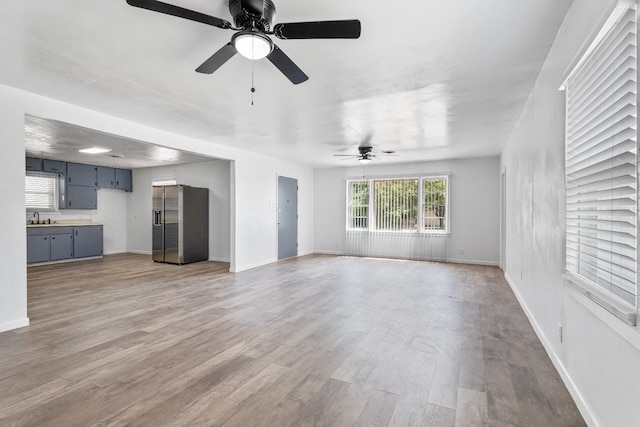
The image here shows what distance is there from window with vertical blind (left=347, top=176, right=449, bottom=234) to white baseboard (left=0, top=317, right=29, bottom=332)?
6666 mm

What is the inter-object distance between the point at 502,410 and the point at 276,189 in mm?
6397

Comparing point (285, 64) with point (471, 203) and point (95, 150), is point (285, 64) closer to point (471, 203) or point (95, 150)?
point (95, 150)

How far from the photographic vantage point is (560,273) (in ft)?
7.65

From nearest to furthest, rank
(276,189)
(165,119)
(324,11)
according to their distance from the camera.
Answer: (324,11), (165,119), (276,189)

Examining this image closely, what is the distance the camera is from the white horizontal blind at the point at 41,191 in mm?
7496

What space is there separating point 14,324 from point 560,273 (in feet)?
16.4

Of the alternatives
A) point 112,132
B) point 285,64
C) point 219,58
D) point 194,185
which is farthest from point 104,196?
point 285,64

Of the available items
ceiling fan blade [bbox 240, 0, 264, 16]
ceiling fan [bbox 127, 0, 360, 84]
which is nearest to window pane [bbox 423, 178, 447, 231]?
ceiling fan [bbox 127, 0, 360, 84]

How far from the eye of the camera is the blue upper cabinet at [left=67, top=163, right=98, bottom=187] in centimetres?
797

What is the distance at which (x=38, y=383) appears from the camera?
7.37ft

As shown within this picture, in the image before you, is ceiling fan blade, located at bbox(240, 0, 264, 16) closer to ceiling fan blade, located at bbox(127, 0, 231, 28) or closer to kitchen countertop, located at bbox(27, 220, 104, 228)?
ceiling fan blade, located at bbox(127, 0, 231, 28)

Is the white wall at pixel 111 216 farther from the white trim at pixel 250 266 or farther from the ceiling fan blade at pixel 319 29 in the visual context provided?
the ceiling fan blade at pixel 319 29

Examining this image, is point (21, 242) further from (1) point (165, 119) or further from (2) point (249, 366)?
(2) point (249, 366)

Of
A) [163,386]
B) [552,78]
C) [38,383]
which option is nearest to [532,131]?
[552,78]
